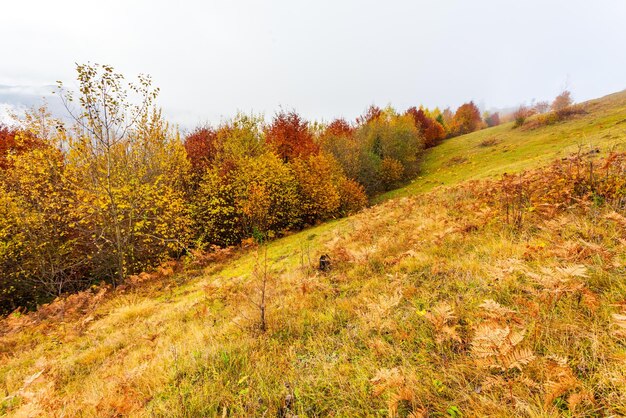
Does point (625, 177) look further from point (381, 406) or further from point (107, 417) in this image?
point (107, 417)

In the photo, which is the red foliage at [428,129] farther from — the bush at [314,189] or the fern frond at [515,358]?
the fern frond at [515,358]

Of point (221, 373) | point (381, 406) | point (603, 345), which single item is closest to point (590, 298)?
point (603, 345)

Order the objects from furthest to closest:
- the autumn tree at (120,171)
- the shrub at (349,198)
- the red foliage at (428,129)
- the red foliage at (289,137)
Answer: the red foliage at (428,129) < the shrub at (349,198) < the red foliage at (289,137) < the autumn tree at (120,171)

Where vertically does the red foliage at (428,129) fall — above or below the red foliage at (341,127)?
below

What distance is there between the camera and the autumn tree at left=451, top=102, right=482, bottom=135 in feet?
212

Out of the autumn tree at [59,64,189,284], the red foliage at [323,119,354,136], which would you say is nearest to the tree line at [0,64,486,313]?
the autumn tree at [59,64,189,284]

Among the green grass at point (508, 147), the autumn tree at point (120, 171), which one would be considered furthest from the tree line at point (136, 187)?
the green grass at point (508, 147)

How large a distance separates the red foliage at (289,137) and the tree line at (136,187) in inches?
5.9

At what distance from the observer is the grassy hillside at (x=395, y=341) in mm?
2404

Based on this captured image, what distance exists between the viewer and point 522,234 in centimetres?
527

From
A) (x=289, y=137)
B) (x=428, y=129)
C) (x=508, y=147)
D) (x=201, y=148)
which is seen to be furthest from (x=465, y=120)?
(x=201, y=148)

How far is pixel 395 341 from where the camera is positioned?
350cm

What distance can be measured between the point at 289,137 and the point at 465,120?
55847 millimetres

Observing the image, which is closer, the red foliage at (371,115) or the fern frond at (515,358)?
the fern frond at (515,358)
